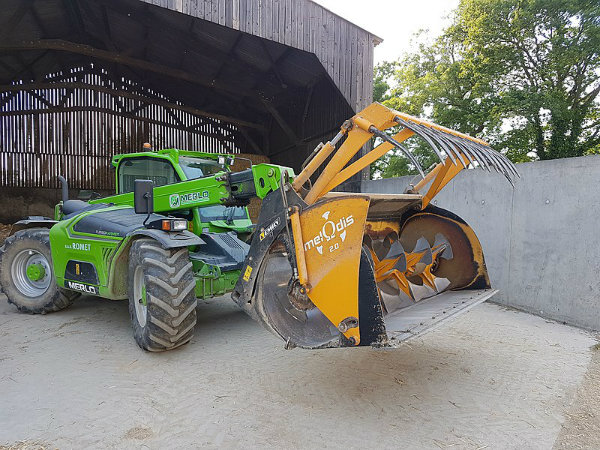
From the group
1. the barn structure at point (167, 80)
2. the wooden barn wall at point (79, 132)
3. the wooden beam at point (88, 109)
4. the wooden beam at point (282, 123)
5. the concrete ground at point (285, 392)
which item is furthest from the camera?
the wooden barn wall at point (79, 132)

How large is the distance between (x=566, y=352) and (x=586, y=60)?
14.7 m

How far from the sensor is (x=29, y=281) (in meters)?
5.40

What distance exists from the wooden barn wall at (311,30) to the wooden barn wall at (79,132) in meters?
9.30

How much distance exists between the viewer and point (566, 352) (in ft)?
13.9

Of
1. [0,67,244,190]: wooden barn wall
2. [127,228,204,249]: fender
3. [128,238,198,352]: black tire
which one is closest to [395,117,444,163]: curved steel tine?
[127,228,204,249]: fender

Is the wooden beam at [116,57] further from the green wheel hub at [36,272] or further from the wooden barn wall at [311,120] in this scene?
the green wheel hub at [36,272]

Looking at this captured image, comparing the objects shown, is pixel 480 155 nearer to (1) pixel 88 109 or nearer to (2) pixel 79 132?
(1) pixel 88 109

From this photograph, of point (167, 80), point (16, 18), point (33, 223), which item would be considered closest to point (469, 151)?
point (33, 223)

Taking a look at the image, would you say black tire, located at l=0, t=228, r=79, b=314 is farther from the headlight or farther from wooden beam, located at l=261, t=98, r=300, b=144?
wooden beam, located at l=261, t=98, r=300, b=144

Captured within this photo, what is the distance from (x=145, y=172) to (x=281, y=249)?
9.53ft

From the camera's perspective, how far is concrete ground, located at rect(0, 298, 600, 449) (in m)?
2.60

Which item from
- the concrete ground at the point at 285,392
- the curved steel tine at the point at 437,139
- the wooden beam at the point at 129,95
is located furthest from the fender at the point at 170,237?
the wooden beam at the point at 129,95

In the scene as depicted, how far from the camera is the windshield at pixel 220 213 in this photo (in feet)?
15.9

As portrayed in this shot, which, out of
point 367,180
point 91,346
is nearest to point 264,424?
point 91,346
